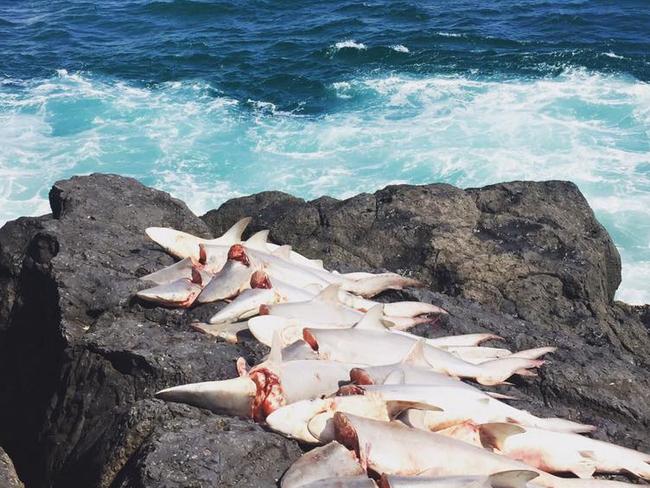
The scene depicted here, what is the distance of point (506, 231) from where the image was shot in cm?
1068

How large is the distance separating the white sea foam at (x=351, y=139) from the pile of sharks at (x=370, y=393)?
1021 cm

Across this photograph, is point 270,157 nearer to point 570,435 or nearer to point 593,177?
point 593,177

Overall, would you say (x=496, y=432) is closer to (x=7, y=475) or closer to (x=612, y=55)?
(x=7, y=475)

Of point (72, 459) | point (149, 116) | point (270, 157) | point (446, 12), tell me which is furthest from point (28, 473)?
point (446, 12)

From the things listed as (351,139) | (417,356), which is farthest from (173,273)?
(351,139)

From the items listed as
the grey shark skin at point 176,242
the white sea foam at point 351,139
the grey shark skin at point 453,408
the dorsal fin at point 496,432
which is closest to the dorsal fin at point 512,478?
the dorsal fin at point 496,432

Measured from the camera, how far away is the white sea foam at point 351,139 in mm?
19516

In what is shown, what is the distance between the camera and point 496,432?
5883mm

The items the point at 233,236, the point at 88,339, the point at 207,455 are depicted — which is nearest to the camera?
the point at 207,455

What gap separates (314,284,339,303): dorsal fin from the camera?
771 cm

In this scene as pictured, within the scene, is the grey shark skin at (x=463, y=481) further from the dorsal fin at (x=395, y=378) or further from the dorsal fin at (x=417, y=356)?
the dorsal fin at (x=417, y=356)

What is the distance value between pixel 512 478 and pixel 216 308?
3.54 m

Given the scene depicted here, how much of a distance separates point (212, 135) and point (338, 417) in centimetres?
1802

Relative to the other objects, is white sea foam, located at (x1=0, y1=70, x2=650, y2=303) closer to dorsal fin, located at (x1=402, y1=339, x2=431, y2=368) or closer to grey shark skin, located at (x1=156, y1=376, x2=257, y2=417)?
dorsal fin, located at (x1=402, y1=339, x2=431, y2=368)
